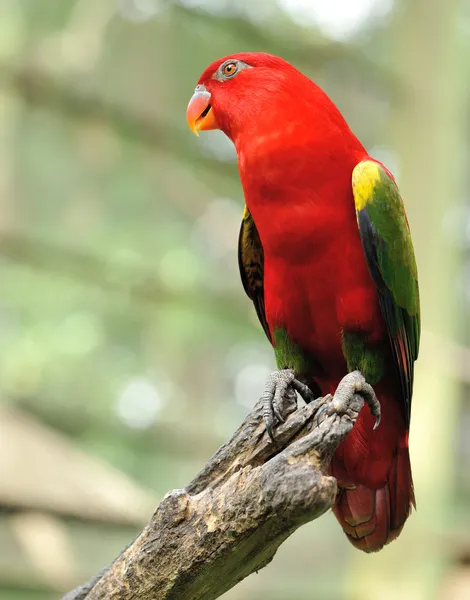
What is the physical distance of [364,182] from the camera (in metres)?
1.33

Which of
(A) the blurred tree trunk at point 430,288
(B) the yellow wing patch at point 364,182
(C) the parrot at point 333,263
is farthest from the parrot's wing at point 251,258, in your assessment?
(A) the blurred tree trunk at point 430,288

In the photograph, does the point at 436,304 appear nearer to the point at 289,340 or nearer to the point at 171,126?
the point at 171,126

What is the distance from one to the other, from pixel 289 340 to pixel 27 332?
285 centimetres

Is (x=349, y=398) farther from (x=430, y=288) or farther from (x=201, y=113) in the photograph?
(x=430, y=288)

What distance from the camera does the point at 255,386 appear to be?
14.1 feet

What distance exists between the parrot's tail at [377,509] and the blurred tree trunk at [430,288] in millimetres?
2522

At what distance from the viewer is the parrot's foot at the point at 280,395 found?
1.21m

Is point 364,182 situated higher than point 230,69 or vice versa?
point 230,69

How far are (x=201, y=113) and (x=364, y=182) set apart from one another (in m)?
0.41

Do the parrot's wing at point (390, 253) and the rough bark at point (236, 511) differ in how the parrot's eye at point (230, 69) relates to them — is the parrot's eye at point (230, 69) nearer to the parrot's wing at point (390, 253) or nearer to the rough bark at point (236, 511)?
the parrot's wing at point (390, 253)

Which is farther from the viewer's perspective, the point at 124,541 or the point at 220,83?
the point at 124,541

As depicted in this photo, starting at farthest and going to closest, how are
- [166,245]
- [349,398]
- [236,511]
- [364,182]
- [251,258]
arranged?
[166,245] < [251,258] < [364,182] < [349,398] < [236,511]

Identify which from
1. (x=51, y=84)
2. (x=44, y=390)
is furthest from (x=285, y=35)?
(x=44, y=390)

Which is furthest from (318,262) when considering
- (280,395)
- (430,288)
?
(430,288)
